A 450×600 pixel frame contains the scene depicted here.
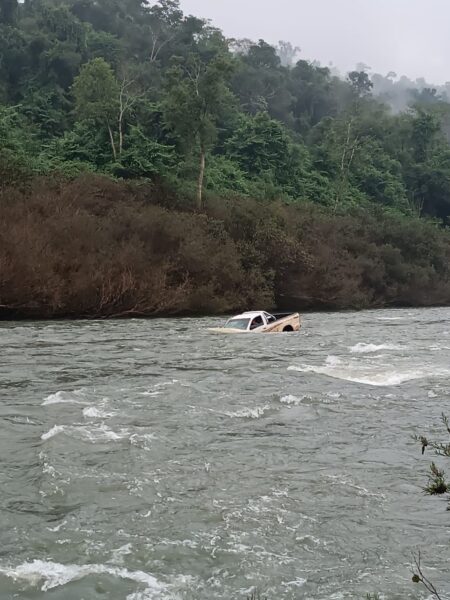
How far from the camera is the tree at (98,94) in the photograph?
1694 inches

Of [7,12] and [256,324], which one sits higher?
[7,12]

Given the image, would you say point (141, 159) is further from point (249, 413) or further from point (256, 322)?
point (249, 413)

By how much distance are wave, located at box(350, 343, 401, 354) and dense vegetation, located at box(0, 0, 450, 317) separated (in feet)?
43.9

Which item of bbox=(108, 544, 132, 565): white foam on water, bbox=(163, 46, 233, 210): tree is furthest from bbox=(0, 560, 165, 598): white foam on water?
bbox=(163, 46, 233, 210): tree

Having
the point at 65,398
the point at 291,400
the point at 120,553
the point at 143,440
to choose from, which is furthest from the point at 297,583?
the point at 65,398

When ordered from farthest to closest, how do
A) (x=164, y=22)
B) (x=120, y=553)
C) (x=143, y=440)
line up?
(x=164, y=22), (x=143, y=440), (x=120, y=553)

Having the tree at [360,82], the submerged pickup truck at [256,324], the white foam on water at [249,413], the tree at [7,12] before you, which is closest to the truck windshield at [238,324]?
the submerged pickup truck at [256,324]

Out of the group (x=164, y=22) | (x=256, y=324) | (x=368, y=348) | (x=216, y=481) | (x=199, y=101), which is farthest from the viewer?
(x=164, y=22)

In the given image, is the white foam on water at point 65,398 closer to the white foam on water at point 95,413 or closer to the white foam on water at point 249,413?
the white foam on water at point 95,413

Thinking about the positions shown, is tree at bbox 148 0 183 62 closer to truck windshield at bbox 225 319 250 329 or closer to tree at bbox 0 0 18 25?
tree at bbox 0 0 18 25

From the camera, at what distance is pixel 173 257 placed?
111 ft

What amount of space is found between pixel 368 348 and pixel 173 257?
16.5 metres

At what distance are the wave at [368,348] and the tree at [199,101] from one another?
2269 centimetres

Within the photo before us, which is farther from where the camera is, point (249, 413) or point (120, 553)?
point (249, 413)
